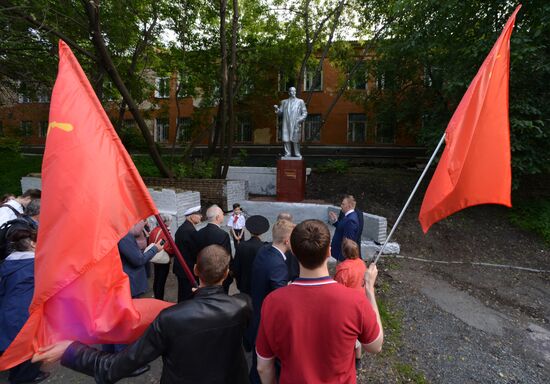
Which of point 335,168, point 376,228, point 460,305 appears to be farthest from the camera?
point 335,168

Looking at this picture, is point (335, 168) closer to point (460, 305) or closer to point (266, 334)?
point (460, 305)

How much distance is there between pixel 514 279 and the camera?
691cm

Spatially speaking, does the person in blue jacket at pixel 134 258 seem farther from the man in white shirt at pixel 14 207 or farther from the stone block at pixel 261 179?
the stone block at pixel 261 179

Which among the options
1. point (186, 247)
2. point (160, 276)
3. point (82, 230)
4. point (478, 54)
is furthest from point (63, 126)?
point (478, 54)

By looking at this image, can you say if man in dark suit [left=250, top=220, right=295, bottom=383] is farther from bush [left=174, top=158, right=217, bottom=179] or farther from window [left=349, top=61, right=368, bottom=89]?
window [left=349, top=61, right=368, bottom=89]

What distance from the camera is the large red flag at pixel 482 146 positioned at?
3018 millimetres

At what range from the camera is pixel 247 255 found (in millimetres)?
3596

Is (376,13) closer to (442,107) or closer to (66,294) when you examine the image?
(442,107)

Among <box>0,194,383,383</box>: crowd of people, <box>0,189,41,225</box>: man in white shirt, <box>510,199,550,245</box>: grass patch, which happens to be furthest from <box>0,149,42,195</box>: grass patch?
<box>510,199,550,245</box>: grass patch

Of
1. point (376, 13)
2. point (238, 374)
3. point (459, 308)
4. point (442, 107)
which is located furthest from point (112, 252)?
point (376, 13)

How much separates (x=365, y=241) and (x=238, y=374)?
615 centimetres

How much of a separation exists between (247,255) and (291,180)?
664 cm

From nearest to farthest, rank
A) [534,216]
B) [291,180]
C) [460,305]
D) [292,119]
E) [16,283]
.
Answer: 1. [16,283]
2. [460,305]
3. [534,216]
4. [291,180]
5. [292,119]

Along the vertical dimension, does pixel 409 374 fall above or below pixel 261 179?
below
